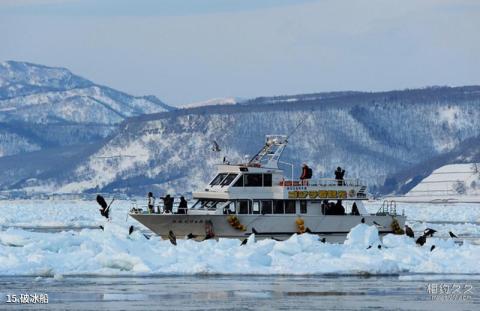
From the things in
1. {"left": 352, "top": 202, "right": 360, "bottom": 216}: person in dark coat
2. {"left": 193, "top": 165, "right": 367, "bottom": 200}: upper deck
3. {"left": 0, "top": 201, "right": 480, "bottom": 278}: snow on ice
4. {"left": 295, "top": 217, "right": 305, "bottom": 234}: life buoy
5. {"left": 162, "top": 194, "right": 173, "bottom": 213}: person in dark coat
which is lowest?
{"left": 0, "top": 201, "right": 480, "bottom": 278}: snow on ice

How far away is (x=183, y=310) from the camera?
32531mm

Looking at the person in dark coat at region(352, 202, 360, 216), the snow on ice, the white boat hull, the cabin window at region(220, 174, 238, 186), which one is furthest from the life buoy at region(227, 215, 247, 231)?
the snow on ice

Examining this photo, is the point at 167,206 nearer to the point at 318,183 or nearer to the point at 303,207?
the point at 303,207

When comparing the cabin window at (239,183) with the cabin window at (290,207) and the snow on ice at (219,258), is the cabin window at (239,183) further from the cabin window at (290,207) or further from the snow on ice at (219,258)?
the snow on ice at (219,258)

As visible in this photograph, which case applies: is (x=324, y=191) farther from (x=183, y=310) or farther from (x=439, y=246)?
(x=183, y=310)

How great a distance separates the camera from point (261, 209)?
58750 millimetres

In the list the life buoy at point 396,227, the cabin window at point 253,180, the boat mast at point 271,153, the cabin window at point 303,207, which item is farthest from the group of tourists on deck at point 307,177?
the life buoy at point 396,227

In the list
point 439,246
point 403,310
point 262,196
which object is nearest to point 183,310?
point 403,310

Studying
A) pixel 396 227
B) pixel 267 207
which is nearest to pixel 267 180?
pixel 267 207

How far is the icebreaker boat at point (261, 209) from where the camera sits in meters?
57.6

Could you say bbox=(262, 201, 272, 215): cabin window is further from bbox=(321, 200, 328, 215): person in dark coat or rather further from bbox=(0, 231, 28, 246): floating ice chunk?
bbox=(0, 231, 28, 246): floating ice chunk

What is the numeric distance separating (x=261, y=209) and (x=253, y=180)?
4.09ft

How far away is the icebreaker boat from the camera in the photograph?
57562 mm

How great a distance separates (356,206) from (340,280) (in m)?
21.0
